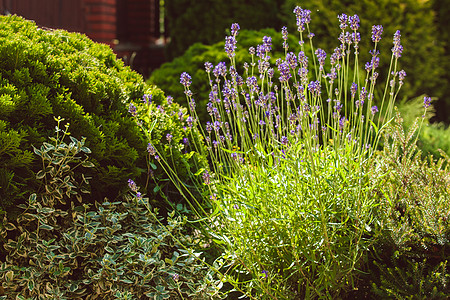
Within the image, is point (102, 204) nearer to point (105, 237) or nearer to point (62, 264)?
point (105, 237)

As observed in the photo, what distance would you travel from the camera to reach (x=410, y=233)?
8.84 feet

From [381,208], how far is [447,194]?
0.45m

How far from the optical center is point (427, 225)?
2736 mm

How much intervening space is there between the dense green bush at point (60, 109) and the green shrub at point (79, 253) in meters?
0.11

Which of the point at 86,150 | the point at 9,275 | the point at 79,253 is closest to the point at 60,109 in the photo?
the point at 86,150

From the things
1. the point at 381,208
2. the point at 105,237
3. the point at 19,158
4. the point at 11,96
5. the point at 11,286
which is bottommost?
the point at 11,286

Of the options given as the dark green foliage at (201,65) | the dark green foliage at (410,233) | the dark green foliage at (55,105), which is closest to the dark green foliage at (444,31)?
the dark green foliage at (201,65)

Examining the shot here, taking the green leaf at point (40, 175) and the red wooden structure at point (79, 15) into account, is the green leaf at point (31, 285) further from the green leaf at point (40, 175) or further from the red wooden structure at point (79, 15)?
the red wooden structure at point (79, 15)

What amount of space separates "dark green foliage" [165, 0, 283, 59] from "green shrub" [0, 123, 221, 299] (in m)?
5.68

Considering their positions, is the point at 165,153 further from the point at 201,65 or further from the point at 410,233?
the point at 201,65

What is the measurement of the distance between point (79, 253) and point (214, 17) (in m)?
6.21

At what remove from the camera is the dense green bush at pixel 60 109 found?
2.59 metres

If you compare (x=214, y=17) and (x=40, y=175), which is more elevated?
(x=214, y=17)

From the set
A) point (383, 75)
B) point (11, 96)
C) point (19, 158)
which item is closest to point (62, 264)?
point (19, 158)
